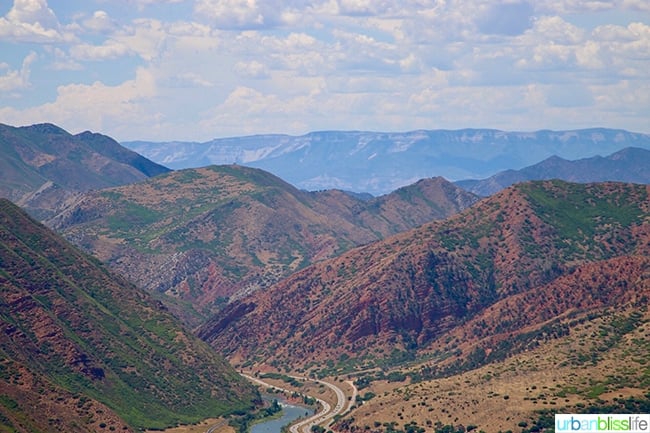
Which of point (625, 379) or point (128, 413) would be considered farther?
point (128, 413)

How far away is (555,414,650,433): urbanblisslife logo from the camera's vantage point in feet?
423

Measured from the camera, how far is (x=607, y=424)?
131m

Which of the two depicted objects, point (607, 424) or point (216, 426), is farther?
point (216, 426)

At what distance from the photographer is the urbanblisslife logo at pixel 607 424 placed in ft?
423

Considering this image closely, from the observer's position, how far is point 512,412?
558ft

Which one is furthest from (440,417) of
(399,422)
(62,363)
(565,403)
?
(62,363)

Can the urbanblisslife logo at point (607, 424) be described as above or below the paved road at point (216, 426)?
above

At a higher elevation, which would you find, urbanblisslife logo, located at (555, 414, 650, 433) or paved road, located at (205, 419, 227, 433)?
urbanblisslife logo, located at (555, 414, 650, 433)

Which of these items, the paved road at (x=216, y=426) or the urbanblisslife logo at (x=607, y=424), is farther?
the paved road at (x=216, y=426)

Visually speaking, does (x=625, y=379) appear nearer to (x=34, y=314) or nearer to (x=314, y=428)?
(x=314, y=428)

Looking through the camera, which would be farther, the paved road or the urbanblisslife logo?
the paved road

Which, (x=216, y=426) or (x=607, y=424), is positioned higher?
(x=607, y=424)

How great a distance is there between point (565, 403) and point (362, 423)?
112ft

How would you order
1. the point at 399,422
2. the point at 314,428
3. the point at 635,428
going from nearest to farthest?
the point at 635,428 < the point at 399,422 < the point at 314,428
